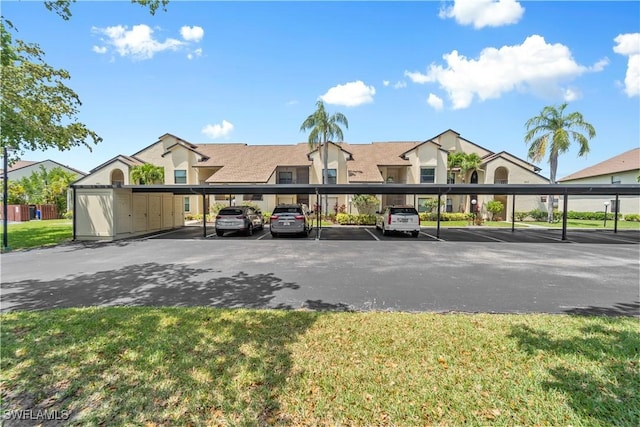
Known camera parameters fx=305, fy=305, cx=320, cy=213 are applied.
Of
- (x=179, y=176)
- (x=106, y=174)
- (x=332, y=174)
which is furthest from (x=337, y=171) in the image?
(x=106, y=174)

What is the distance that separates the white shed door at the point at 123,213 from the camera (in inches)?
635

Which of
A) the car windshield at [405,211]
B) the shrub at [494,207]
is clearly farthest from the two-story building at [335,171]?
the car windshield at [405,211]

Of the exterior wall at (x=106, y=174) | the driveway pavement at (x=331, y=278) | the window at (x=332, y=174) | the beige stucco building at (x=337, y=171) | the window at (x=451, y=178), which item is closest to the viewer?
the driveway pavement at (x=331, y=278)

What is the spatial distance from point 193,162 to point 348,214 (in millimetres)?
16845

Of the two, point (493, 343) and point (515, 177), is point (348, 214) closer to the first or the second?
point (515, 177)

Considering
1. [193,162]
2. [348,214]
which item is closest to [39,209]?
[193,162]

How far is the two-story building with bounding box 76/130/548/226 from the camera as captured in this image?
2850 centimetres

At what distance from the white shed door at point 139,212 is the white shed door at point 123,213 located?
0.64 meters

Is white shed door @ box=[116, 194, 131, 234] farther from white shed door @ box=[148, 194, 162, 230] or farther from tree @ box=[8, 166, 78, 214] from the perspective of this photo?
tree @ box=[8, 166, 78, 214]

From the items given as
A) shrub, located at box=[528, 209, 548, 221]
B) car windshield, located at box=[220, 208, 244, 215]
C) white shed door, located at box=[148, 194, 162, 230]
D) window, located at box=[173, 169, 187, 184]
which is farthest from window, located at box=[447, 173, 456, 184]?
window, located at box=[173, 169, 187, 184]

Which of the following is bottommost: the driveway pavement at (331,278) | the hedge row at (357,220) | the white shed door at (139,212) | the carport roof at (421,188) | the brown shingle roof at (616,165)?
the driveway pavement at (331,278)

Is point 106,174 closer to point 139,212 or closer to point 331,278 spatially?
point 139,212

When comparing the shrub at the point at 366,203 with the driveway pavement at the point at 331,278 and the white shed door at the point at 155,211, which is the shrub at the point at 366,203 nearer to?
the driveway pavement at the point at 331,278

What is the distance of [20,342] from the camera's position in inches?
163
